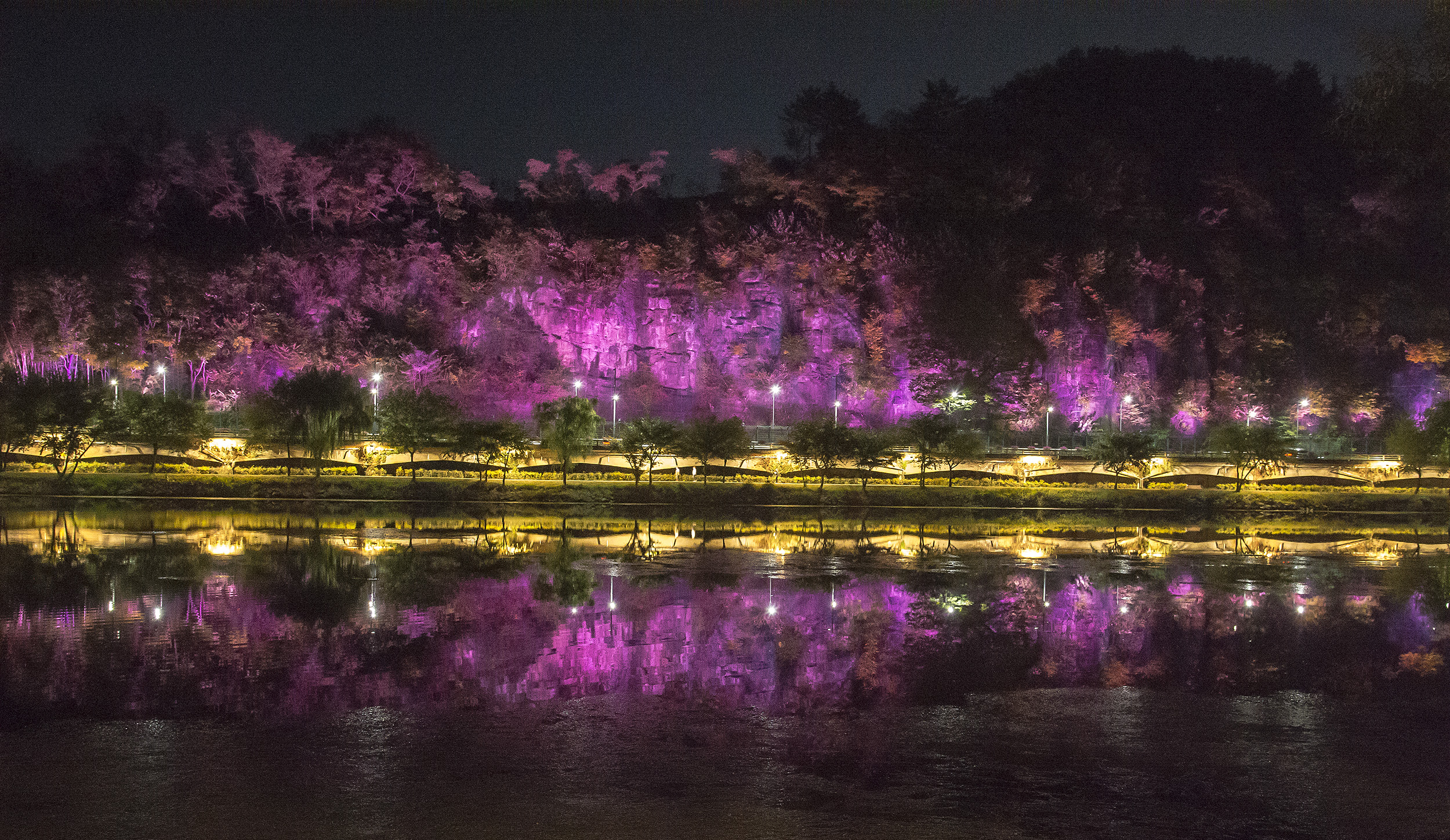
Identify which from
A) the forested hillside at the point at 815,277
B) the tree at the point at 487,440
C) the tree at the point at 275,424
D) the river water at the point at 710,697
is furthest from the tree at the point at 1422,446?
the tree at the point at 275,424

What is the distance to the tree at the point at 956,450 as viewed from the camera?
1815 inches

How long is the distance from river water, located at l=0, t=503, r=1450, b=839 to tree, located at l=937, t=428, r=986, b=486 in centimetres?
2168

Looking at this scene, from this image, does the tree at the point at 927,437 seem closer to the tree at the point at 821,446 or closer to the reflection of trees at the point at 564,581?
the tree at the point at 821,446

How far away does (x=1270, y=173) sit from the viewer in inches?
2872

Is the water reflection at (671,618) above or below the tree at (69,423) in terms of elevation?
below

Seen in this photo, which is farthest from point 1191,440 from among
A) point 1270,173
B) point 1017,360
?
point 1270,173

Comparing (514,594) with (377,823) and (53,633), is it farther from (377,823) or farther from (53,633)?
(377,823)

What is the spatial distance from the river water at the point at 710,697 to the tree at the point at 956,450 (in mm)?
21683

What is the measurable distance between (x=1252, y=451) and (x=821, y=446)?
725 inches

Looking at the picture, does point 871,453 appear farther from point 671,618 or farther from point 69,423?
point 69,423

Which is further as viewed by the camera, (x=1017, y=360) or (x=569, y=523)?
(x=1017, y=360)

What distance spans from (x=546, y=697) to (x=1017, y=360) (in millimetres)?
52771

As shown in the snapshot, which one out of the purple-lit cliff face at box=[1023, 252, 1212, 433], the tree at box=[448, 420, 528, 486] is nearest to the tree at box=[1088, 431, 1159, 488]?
the purple-lit cliff face at box=[1023, 252, 1212, 433]

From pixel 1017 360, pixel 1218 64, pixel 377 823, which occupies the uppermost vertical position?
pixel 1218 64
